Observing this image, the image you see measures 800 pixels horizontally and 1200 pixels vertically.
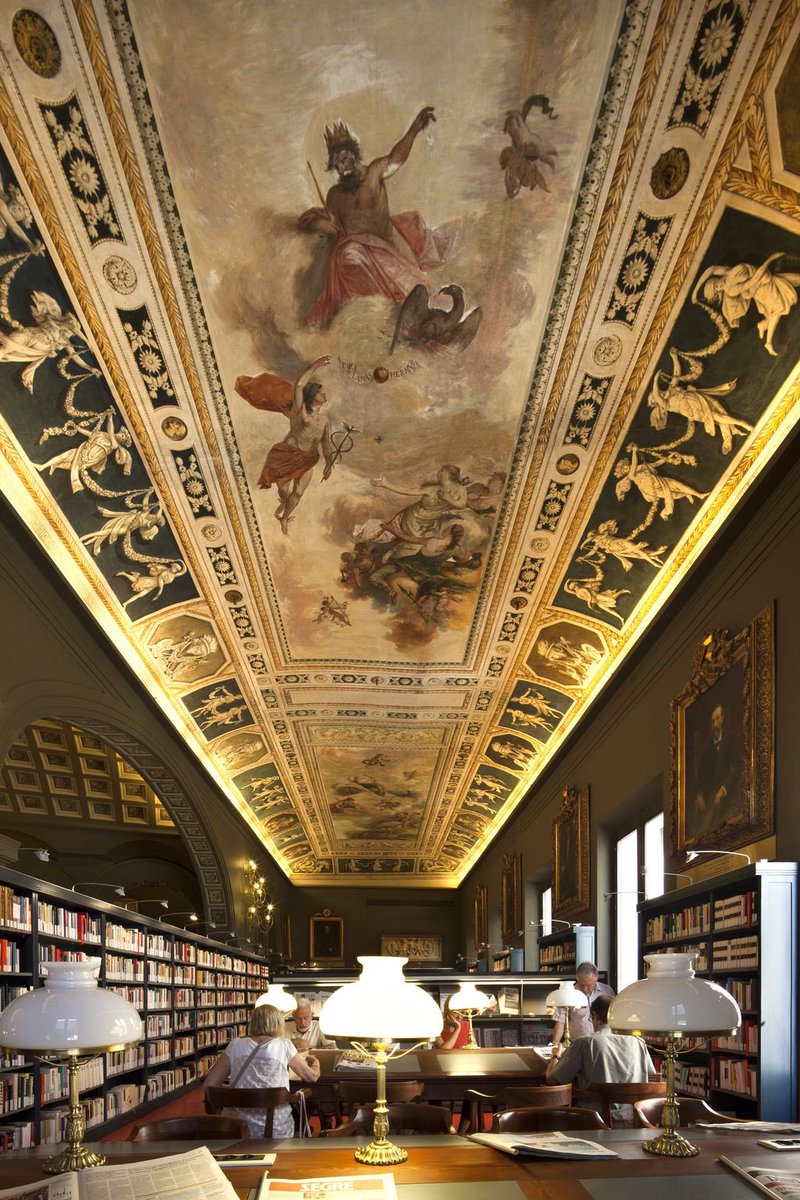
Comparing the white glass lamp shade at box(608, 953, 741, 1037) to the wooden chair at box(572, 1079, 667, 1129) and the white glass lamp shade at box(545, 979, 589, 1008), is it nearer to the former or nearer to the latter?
the wooden chair at box(572, 1079, 667, 1129)

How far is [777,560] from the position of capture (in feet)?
29.0

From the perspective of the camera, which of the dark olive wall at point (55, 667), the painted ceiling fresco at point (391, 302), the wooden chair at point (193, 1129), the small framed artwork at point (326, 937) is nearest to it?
the wooden chair at point (193, 1129)

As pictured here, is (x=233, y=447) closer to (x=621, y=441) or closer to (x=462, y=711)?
(x=621, y=441)

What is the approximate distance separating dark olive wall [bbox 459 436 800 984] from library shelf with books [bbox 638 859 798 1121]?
54 centimetres

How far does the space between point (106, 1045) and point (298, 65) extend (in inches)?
220

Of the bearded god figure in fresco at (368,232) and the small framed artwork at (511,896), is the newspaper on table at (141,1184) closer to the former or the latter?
the bearded god figure in fresco at (368,232)

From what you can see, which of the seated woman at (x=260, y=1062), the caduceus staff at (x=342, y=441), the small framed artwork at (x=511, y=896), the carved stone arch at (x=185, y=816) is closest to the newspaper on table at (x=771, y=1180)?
the seated woman at (x=260, y=1062)

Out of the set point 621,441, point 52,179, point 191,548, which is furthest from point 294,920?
point 52,179

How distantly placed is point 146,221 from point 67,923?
6.75 m

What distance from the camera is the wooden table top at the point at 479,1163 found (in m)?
3.66

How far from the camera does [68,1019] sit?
3.59 meters

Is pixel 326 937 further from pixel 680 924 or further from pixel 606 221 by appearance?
pixel 606 221

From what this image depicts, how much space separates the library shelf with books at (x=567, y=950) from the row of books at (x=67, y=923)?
795cm

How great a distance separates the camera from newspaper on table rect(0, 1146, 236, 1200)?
327 centimetres
